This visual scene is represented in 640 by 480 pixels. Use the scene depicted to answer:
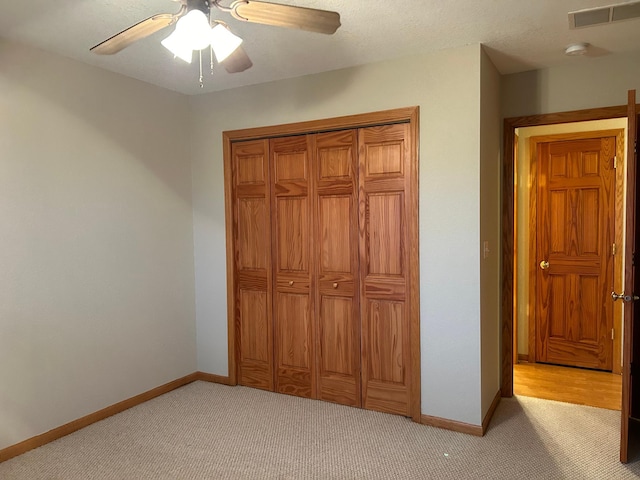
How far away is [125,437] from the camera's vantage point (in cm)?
293

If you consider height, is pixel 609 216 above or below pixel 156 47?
below

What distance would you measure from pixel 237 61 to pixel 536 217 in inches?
134

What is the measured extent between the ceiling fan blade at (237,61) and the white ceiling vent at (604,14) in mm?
1720

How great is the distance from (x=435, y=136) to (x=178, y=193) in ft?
6.96


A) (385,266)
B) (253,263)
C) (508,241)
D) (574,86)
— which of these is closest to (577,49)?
(574,86)

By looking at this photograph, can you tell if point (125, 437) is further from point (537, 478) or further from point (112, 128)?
point (537, 478)

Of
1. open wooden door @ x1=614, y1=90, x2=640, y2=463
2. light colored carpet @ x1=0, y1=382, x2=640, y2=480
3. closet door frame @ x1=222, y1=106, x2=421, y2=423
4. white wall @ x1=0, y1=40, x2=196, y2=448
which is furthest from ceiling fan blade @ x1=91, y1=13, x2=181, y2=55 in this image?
open wooden door @ x1=614, y1=90, x2=640, y2=463

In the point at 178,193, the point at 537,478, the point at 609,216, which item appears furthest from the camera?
the point at 609,216

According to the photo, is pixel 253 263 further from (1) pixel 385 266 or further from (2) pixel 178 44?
(2) pixel 178 44

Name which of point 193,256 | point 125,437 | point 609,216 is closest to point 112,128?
point 193,256

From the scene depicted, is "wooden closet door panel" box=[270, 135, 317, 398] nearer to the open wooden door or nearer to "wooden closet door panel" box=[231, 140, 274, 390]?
"wooden closet door panel" box=[231, 140, 274, 390]

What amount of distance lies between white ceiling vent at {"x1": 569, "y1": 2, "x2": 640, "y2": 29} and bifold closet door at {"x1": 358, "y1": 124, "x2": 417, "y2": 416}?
1092 mm

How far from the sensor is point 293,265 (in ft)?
11.6

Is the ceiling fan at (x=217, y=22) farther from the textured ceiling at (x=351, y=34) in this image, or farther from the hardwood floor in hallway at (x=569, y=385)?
the hardwood floor in hallway at (x=569, y=385)
